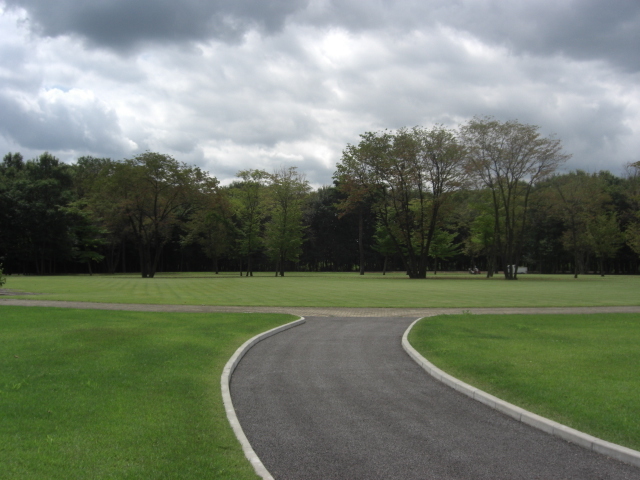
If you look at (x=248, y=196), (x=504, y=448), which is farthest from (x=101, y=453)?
(x=248, y=196)

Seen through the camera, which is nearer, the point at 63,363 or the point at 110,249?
the point at 63,363

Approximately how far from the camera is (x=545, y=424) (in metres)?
5.98

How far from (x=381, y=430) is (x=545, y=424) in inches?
79.2

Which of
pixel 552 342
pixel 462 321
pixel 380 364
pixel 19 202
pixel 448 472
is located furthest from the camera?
pixel 19 202

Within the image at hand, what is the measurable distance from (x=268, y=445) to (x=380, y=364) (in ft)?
14.9

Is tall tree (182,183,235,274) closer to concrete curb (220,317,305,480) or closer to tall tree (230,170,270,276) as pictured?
tall tree (230,170,270,276)

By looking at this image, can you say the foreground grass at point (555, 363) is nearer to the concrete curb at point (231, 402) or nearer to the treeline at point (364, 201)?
the concrete curb at point (231, 402)

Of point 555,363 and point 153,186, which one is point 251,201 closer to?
point 153,186

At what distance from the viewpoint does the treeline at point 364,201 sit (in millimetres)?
55781

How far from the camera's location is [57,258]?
68.2m

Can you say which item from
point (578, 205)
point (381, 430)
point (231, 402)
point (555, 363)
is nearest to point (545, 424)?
point (381, 430)

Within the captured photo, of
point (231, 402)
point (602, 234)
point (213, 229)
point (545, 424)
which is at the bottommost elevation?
point (231, 402)

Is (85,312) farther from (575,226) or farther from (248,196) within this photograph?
(575,226)

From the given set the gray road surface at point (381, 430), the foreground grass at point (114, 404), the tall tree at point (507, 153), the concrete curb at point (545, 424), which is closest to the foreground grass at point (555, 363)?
the concrete curb at point (545, 424)
